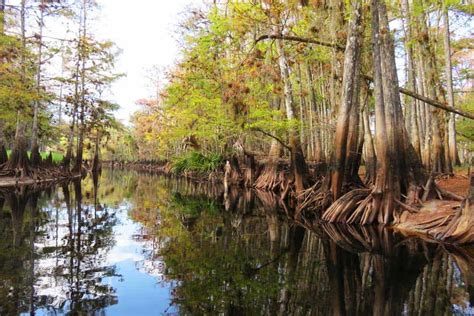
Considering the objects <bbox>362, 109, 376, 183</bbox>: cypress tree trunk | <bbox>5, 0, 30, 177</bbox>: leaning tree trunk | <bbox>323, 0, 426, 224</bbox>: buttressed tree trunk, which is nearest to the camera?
<bbox>323, 0, 426, 224</bbox>: buttressed tree trunk

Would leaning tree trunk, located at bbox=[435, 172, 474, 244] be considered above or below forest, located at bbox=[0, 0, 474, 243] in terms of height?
below

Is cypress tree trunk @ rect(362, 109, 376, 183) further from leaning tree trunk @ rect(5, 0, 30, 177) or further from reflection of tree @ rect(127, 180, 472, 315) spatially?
leaning tree trunk @ rect(5, 0, 30, 177)

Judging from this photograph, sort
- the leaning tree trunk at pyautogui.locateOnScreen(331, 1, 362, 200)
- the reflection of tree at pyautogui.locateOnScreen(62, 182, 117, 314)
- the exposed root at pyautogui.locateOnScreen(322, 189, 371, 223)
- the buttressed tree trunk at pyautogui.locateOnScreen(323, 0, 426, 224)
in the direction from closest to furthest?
the reflection of tree at pyautogui.locateOnScreen(62, 182, 117, 314) < the buttressed tree trunk at pyautogui.locateOnScreen(323, 0, 426, 224) < the exposed root at pyautogui.locateOnScreen(322, 189, 371, 223) < the leaning tree trunk at pyautogui.locateOnScreen(331, 1, 362, 200)

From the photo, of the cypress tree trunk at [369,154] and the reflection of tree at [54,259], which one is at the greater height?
the cypress tree trunk at [369,154]

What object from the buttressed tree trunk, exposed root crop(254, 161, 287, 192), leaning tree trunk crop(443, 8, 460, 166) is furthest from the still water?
leaning tree trunk crop(443, 8, 460, 166)

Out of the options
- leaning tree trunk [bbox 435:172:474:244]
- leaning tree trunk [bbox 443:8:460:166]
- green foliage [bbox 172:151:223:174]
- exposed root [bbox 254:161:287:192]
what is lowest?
leaning tree trunk [bbox 435:172:474:244]

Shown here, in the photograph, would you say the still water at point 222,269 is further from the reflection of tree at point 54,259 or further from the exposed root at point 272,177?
the exposed root at point 272,177

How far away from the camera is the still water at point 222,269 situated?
4270 millimetres

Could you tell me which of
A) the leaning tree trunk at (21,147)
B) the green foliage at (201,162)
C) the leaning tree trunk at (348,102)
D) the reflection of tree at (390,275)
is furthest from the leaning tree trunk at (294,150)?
the green foliage at (201,162)

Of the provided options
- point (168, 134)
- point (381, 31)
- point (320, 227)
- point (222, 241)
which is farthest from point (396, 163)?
point (168, 134)

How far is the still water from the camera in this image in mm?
4270

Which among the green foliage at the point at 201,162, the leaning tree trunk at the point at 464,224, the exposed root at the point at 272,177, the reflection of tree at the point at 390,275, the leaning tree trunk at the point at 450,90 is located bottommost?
the reflection of tree at the point at 390,275

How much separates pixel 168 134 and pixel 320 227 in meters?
19.9

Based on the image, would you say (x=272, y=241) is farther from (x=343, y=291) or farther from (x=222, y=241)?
(x=343, y=291)
